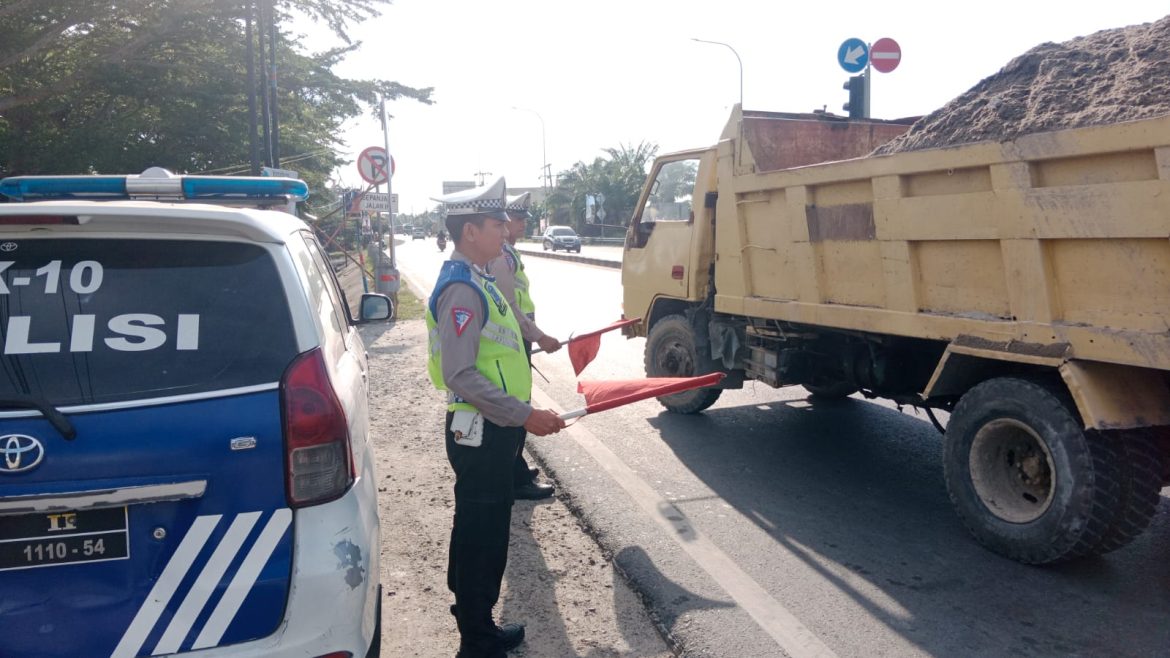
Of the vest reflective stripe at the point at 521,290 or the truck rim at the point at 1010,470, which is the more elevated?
the vest reflective stripe at the point at 521,290

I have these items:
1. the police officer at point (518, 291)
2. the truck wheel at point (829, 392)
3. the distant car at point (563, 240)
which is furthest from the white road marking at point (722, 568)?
the distant car at point (563, 240)

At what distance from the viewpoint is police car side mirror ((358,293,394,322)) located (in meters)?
4.73

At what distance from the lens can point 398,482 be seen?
5750 mm

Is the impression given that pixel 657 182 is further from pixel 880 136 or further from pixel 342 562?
pixel 342 562

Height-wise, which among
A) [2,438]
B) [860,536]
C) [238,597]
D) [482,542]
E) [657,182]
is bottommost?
[860,536]

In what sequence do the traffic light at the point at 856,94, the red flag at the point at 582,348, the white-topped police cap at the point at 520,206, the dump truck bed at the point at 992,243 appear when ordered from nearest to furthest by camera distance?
the dump truck bed at the point at 992,243, the white-topped police cap at the point at 520,206, the red flag at the point at 582,348, the traffic light at the point at 856,94

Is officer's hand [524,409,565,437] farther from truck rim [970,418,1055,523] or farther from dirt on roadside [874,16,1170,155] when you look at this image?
dirt on roadside [874,16,1170,155]

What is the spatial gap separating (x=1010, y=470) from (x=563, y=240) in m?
42.7

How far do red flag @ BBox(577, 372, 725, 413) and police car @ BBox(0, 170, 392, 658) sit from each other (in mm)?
1539

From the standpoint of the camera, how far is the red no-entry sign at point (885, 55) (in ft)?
40.9

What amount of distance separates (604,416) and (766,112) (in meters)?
2.89

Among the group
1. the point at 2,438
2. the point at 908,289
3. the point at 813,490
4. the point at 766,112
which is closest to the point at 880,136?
the point at 766,112

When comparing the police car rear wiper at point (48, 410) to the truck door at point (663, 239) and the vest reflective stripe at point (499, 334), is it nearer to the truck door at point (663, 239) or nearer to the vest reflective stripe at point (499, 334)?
the vest reflective stripe at point (499, 334)

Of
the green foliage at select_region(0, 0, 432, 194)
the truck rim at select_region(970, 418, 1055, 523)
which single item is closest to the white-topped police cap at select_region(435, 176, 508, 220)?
the truck rim at select_region(970, 418, 1055, 523)
